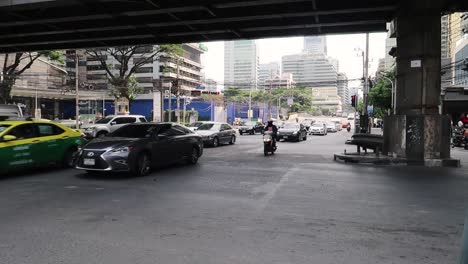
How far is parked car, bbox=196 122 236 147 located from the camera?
22.5 meters

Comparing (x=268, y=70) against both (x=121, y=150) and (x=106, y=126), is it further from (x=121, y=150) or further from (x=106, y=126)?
(x=121, y=150)

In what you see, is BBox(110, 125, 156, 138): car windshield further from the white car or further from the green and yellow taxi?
the white car

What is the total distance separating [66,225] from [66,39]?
1999 centimetres

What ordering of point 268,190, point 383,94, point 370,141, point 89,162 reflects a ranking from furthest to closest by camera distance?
point 383,94, point 370,141, point 89,162, point 268,190

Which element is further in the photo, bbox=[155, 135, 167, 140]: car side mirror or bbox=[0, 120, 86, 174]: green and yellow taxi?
bbox=[155, 135, 167, 140]: car side mirror

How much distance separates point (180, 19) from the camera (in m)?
18.2

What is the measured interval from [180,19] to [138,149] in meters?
9.09

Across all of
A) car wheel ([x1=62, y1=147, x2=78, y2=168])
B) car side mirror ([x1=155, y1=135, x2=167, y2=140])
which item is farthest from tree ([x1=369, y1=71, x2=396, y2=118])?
car wheel ([x1=62, y1=147, x2=78, y2=168])

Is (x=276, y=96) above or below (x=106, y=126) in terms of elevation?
above

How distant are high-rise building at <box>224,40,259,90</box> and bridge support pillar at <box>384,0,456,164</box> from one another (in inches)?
2779

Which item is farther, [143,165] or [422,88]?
[422,88]

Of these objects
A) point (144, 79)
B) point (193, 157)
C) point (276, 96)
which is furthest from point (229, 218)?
point (144, 79)

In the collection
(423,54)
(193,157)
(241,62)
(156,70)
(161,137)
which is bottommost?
(193,157)

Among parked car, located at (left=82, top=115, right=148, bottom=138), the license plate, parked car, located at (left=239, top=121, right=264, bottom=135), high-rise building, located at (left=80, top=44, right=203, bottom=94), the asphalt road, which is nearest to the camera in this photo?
the asphalt road
